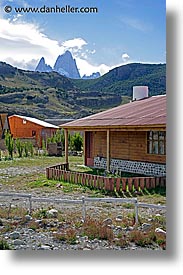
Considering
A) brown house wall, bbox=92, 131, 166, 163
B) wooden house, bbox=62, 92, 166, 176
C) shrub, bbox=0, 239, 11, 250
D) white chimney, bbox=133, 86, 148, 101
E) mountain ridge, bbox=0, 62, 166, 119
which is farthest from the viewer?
brown house wall, bbox=92, 131, 166, 163

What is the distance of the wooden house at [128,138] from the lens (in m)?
4.37

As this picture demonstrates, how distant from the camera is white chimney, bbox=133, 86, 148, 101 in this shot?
3.62 meters

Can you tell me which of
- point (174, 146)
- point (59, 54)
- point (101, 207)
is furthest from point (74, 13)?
point (101, 207)

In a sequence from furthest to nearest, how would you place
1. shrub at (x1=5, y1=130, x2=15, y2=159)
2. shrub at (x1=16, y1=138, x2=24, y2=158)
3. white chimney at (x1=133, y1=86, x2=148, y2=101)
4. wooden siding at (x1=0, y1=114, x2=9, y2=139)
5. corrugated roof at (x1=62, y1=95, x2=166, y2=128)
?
shrub at (x1=16, y1=138, x2=24, y2=158) < shrub at (x1=5, y1=130, x2=15, y2=159) < corrugated roof at (x1=62, y1=95, x2=166, y2=128) < wooden siding at (x1=0, y1=114, x2=9, y2=139) < white chimney at (x1=133, y1=86, x2=148, y2=101)

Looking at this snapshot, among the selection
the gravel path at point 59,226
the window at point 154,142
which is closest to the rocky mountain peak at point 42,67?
the gravel path at point 59,226

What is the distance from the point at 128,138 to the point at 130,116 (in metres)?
0.79

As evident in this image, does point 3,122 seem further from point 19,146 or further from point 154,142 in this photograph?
point 154,142

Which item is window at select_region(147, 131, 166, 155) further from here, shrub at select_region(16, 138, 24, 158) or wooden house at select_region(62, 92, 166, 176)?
shrub at select_region(16, 138, 24, 158)

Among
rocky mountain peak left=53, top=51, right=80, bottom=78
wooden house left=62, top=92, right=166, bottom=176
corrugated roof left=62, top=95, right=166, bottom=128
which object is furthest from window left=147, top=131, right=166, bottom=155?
rocky mountain peak left=53, top=51, right=80, bottom=78

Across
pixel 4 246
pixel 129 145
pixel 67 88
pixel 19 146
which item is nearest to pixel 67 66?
pixel 67 88

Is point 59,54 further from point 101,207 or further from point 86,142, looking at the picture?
point 86,142

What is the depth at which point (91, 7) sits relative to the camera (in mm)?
3113

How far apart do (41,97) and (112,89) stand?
0.58 meters
